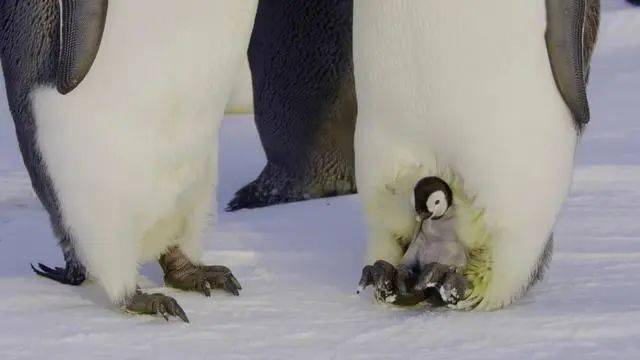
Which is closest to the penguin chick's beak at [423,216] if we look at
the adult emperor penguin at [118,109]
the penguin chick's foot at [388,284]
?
the penguin chick's foot at [388,284]

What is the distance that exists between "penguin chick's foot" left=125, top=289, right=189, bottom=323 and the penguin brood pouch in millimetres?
356

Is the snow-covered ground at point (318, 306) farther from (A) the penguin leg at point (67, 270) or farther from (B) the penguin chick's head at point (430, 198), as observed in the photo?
(B) the penguin chick's head at point (430, 198)

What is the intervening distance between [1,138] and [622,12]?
13.0 ft

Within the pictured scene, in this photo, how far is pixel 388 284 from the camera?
262cm

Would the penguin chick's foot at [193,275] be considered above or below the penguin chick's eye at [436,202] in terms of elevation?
below

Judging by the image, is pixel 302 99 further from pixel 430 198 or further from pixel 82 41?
pixel 82 41

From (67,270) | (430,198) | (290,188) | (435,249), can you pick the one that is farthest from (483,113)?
(290,188)

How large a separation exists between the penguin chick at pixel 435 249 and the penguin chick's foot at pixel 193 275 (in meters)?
0.36

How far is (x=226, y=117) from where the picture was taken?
5.82 meters

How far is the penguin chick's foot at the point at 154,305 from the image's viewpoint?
8.40 feet

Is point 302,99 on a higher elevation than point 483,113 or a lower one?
lower

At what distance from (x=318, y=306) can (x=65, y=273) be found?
0.58 metres

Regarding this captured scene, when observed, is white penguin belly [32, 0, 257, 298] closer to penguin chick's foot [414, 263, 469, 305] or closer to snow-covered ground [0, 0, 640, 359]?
snow-covered ground [0, 0, 640, 359]

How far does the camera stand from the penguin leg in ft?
8.75
